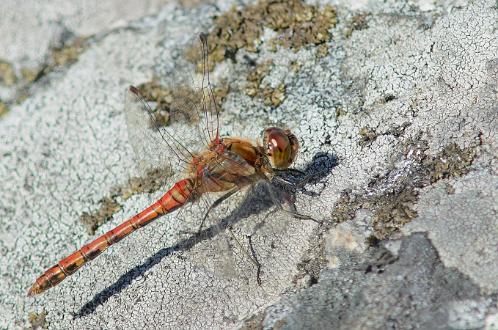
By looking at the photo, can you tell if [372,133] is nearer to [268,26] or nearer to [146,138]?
[268,26]

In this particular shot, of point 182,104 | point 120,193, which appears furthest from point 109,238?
point 182,104

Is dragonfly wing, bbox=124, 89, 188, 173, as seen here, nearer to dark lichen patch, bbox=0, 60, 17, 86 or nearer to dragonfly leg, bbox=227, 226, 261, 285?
dragonfly leg, bbox=227, 226, 261, 285

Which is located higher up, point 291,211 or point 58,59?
point 58,59

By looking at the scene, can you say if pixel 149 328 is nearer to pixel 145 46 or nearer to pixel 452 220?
pixel 452 220

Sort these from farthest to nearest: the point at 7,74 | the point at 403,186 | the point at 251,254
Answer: the point at 7,74, the point at 251,254, the point at 403,186

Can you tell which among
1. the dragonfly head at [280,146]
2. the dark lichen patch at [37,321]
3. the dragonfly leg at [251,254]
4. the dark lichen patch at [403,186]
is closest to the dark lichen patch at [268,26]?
the dragonfly head at [280,146]

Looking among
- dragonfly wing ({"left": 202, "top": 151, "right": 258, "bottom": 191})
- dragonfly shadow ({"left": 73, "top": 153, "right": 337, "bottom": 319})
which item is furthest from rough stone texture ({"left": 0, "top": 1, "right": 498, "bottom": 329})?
dragonfly wing ({"left": 202, "top": 151, "right": 258, "bottom": 191})

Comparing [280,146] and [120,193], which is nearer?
[280,146]
